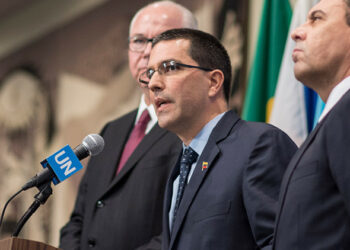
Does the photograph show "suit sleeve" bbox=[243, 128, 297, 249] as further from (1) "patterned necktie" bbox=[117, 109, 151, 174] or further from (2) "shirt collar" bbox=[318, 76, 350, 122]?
(1) "patterned necktie" bbox=[117, 109, 151, 174]

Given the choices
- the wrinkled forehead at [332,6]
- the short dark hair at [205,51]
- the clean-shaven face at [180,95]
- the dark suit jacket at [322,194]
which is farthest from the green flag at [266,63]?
the dark suit jacket at [322,194]

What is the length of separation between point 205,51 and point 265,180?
2.36ft

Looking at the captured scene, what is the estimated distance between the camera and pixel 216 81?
2.59 meters

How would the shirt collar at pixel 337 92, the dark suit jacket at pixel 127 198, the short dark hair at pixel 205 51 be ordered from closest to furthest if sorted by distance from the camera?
the shirt collar at pixel 337 92, the short dark hair at pixel 205 51, the dark suit jacket at pixel 127 198

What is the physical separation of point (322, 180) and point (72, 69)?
4.49 metres

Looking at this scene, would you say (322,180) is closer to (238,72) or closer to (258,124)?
(258,124)

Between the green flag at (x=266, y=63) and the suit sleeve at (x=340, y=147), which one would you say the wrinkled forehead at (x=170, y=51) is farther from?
the green flag at (x=266, y=63)

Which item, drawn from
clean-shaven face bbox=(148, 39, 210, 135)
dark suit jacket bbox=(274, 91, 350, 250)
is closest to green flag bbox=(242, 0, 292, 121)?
clean-shaven face bbox=(148, 39, 210, 135)

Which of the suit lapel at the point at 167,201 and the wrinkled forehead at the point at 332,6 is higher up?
the wrinkled forehead at the point at 332,6

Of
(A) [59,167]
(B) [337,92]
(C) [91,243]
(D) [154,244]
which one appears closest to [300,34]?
(B) [337,92]

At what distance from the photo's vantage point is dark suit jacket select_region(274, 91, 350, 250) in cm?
166

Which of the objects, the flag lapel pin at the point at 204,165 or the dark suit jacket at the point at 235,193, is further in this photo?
A: the flag lapel pin at the point at 204,165

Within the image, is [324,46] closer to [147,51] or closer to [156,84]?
[156,84]

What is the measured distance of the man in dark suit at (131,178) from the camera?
9.12ft
